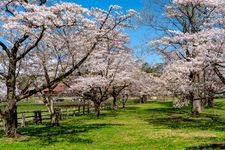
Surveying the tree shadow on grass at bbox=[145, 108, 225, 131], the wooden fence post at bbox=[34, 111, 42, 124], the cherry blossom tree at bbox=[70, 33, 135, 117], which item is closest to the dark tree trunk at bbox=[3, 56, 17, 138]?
the tree shadow on grass at bbox=[145, 108, 225, 131]

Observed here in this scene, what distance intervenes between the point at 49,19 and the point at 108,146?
747 cm

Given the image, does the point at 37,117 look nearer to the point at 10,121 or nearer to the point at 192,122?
the point at 192,122

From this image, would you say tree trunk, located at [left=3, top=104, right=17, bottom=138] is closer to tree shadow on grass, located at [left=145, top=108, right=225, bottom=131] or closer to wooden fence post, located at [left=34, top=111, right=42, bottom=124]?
tree shadow on grass, located at [left=145, top=108, right=225, bottom=131]

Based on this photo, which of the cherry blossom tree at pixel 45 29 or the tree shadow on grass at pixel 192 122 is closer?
the cherry blossom tree at pixel 45 29

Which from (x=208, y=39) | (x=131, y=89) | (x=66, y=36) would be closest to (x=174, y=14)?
(x=208, y=39)

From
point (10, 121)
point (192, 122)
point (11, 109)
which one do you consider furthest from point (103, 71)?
point (10, 121)

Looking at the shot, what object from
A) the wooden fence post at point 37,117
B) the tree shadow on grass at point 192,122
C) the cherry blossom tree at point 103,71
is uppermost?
the cherry blossom tree at point 103,71

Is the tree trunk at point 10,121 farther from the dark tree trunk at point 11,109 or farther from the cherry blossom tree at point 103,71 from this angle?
the cherry blossom tree at point 103,71

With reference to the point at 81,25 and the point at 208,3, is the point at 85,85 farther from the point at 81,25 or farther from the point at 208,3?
the point at 81,25

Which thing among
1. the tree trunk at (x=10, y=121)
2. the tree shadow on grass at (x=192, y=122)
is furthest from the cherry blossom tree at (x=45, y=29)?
the tree shadow on grass at (x=192, y=122)

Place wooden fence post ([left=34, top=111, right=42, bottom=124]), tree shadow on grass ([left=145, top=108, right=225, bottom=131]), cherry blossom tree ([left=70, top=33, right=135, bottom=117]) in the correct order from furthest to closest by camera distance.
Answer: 1. cherry blossom tree ([left=70, top=33, right=135, bottom=117])
2. wooden fence post ([left=34, top=111, right=42, bottom=124])
3. tree shadow on grass ([left=145, top=108, right=225, bottom=131])

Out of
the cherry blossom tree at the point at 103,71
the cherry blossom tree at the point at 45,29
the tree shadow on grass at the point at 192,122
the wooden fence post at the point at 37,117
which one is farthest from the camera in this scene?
the cherry blossom tree at the point at 103,71

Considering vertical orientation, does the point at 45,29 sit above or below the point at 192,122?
above

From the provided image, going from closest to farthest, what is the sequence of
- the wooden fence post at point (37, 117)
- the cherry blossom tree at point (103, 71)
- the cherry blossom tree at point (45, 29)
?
the cherry blossom tree at point (45, 29) → the wooden fence post at point (37, 117) → the cherry blossom tree at point (103, 71)
